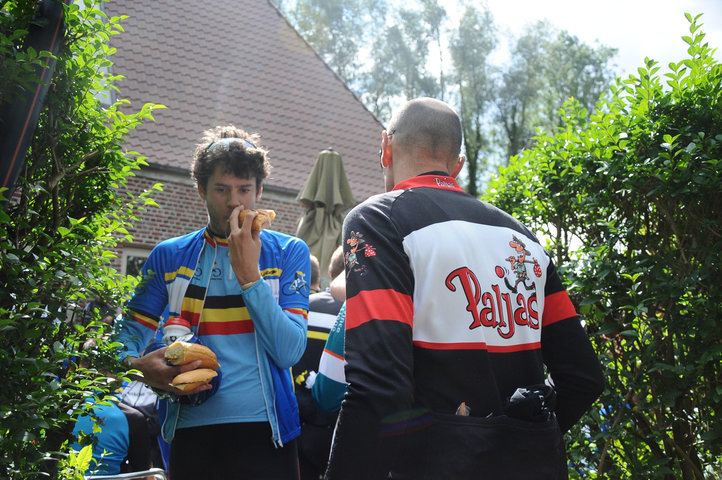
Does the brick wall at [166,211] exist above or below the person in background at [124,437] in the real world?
above

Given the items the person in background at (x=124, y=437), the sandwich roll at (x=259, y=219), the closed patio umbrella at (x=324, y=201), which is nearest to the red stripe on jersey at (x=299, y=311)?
the sandwich roll at (x=259, y=219)

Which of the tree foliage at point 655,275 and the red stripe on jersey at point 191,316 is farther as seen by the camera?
the tree foliage at point 655,275

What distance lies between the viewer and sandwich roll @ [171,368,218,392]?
2.09m

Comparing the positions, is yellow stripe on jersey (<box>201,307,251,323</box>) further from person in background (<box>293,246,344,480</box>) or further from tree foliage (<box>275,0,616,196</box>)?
tree foliage (<box>275,0,616,196</box>)

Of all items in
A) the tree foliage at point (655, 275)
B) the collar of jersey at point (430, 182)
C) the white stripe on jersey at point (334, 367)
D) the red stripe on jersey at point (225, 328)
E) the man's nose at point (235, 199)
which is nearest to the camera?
the collar of jersey at point (430, 182)

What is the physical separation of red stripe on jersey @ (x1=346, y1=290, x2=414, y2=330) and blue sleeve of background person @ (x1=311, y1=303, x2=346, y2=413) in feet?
1.08

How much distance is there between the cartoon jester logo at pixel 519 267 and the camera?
184 centimetres

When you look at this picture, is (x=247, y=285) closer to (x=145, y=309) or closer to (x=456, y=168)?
→ (x=145, y=309)

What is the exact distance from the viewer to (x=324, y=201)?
7070 millimetres

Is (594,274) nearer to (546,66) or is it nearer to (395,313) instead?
(395,313)

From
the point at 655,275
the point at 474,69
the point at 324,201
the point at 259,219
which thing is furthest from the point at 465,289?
the point at 474,69

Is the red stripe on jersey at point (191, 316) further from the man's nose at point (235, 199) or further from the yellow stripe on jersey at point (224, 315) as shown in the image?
the man's nose at point (235, 199)

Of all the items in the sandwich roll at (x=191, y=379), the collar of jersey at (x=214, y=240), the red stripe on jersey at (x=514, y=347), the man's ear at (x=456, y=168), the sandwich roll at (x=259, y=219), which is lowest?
the sandwich roll at (x=191, y=379)

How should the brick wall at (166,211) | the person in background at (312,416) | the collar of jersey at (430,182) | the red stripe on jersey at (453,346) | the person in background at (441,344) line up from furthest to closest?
the brick wall at (166,211)
the person in background at (312,416)
the collar of jersey at (430,182)
the red stripe on jersey at (453,346)
the person in background at (441,344)
